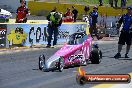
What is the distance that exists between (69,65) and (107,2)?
33215 millimetres

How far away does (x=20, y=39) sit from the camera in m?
21.0

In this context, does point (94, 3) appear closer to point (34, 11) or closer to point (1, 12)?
point (34, 11)

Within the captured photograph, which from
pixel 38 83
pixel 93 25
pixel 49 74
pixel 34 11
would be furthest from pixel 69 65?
pixel 34 11

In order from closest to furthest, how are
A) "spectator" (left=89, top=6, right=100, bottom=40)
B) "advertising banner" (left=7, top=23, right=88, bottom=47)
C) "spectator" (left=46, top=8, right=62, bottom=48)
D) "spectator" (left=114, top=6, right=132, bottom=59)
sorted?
"spectator" (left=114, top=6, right=132, bottom=59) → "advertising banner" (left=7, top=23, right=88, bottom=47) → "spectator" (left=46, top=8, right=62, bottom=48) → "spectator" (left=89, top=6, right=100, bottom=40)

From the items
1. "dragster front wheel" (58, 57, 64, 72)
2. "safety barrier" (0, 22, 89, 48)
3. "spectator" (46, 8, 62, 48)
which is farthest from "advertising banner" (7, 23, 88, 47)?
"dragster front wheel" (58, 57, 64, 72)

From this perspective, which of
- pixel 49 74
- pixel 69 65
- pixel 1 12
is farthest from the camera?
pixel 1 12

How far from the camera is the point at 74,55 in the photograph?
13344 mm

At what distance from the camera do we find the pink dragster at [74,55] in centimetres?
1260

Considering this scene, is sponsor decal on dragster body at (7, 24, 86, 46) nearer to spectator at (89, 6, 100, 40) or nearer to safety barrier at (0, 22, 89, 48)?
safety barrier at (0, 22, 89, 48)

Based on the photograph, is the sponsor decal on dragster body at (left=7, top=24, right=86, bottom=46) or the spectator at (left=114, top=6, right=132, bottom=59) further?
the sponsor decal on dragster body at (left=7, top=24, right=86, bottom=46)

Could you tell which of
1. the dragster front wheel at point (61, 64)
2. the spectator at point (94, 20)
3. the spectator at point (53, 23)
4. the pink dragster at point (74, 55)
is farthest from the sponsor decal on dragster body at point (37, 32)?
the dragster front wheel at point (61, 64)

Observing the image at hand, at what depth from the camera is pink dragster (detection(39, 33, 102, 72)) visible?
41.3 ft

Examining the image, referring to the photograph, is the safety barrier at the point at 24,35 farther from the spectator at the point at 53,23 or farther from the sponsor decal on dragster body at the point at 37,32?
the spectator at the point at 53,23

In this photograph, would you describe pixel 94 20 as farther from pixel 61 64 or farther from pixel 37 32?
pixel 61 64
